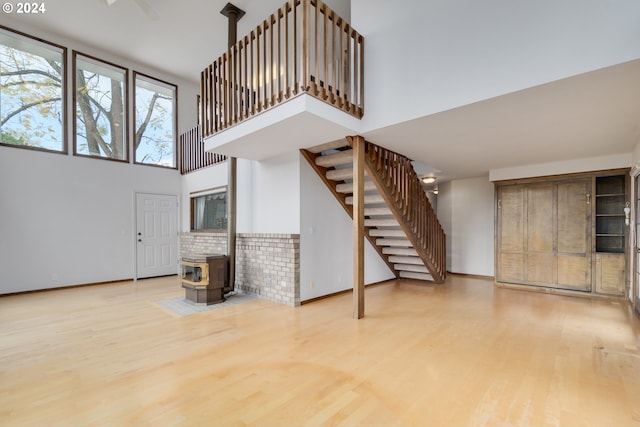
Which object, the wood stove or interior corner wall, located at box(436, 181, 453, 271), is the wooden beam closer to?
the wood stove

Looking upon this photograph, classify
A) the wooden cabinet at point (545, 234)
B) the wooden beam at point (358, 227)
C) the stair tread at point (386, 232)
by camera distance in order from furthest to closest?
the stair tread at point (386, 232) < the wooden cabinet at point (545, 234) < the wooden beam at point (358, 227)

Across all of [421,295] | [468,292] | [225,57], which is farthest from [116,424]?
[468,292]

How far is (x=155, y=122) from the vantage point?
24.3 ft

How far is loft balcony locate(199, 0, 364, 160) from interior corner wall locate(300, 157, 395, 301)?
835 millimetres

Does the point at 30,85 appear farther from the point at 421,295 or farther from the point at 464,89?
the point at 421,295

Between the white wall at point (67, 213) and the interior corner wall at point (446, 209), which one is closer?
the white wall at point (67, 213)

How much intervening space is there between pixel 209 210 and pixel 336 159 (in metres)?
3.98

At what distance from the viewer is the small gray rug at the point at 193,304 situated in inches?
168

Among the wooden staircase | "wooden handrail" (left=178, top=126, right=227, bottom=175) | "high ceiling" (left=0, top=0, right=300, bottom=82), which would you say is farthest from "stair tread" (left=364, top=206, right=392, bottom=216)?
"wooden handrail" (left=178, top=126, right=227, bottom=175)

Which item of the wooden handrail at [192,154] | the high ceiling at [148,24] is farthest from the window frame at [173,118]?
the high ceiling at [148,24]

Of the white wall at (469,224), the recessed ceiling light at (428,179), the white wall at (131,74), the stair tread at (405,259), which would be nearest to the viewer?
the white wall at (131,74)

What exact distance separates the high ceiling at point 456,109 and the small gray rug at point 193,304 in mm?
3329

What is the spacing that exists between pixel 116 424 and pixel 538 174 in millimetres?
6798

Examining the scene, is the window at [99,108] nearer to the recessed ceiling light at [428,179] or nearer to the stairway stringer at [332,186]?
the stairway stringer at [332,186]
